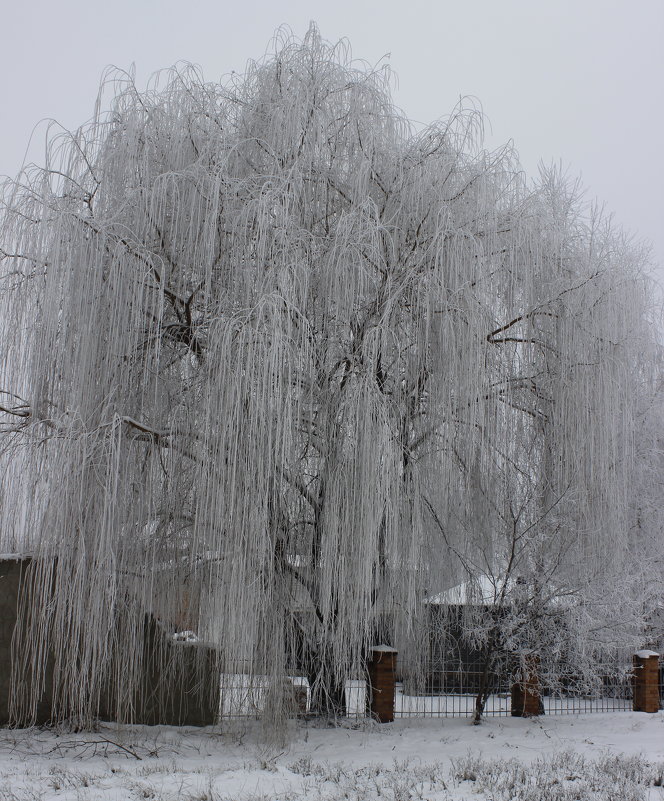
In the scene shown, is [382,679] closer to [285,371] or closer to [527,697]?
[527,697]

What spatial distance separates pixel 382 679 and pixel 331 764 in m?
2.26

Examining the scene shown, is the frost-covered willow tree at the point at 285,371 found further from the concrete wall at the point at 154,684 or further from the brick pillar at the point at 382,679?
the brick pillar at the point at 382,679

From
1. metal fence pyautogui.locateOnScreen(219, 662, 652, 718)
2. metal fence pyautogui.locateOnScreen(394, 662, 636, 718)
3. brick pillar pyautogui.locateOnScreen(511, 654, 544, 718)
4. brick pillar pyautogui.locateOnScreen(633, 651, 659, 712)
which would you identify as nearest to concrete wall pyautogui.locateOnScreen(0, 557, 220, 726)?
metal fence pyautogui.locateOnScreen(219, 662, 652, 718)

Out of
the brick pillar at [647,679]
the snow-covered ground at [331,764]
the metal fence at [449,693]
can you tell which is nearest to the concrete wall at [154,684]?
the snow-covered ground at [331,764]

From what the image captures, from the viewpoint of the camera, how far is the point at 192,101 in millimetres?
8531

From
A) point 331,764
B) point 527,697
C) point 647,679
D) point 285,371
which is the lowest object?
point 331,764

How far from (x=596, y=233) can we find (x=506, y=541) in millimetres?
4004

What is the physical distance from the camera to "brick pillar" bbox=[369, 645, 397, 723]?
9414 mm

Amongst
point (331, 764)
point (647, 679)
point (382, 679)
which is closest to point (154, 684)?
point (331, 764)

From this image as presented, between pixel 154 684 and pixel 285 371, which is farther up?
pixel 285 371

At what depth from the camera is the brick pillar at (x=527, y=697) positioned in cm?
1034

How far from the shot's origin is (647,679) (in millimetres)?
11820

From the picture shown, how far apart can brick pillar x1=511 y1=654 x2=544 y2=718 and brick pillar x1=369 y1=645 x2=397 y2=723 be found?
184cm

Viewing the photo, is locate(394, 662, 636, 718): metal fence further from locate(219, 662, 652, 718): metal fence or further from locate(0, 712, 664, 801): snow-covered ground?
locate(0, 712, 664, 801): snow-covered ground
